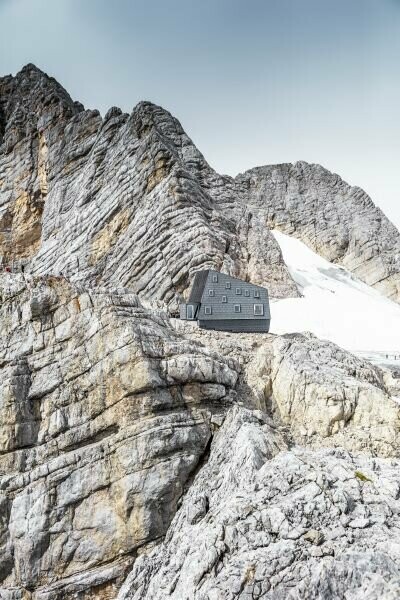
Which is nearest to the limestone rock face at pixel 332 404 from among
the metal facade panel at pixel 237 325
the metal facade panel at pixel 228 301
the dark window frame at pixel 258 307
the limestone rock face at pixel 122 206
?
the metal facade panel at pixel 237 325

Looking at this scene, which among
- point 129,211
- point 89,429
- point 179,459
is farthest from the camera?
point 129,211

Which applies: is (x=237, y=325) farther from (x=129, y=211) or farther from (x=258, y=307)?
(x=129, y=211)

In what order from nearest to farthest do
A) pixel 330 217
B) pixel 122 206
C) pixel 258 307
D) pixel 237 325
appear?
pixel 237 325
pixel 258 307
pixel 122 206
pixel 330 217

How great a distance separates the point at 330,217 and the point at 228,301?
172 ft

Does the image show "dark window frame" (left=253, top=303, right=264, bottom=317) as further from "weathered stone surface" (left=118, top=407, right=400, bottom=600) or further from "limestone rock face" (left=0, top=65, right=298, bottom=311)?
"weathered stone surface" (left=118, top=407, right=400, bottom=600)

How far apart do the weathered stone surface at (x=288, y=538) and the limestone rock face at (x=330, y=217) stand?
195 ft

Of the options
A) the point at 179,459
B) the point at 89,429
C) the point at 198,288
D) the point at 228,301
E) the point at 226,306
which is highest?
the point at 198,288

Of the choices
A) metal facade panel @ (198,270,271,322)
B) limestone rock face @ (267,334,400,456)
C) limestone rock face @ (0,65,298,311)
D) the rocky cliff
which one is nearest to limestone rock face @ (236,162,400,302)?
limestone rock face @ (0,65,298,311)

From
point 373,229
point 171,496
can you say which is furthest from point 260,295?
point 373,229

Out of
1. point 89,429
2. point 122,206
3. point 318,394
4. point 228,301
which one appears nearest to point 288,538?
point 89,429

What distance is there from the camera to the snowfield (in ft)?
131

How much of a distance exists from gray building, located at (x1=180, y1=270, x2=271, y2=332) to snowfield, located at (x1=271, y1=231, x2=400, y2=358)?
6.54 meters

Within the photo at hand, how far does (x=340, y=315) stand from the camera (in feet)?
156

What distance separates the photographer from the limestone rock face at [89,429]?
15617 millimetres
